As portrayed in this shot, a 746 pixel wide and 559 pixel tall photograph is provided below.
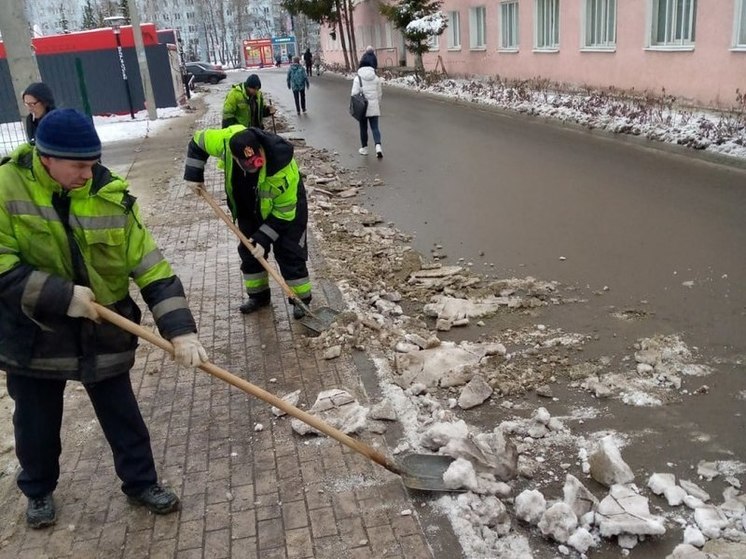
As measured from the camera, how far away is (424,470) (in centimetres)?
330

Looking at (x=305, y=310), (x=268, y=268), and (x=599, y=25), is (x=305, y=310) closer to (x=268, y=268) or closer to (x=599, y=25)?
(x=268, y=268)

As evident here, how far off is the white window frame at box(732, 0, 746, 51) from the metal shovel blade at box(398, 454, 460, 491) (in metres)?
12.2

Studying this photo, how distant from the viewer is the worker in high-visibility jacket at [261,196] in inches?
188

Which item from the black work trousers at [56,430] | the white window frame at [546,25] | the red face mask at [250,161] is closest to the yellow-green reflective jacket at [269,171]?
the red face mask at [250,161]

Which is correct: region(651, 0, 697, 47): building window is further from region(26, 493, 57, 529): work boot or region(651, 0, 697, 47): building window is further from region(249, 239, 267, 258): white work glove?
region(26, 493, 57, 529): work boot

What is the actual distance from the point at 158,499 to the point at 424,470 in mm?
1244

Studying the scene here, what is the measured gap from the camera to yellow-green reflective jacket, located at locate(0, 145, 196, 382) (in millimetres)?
2662

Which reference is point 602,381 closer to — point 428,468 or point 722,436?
point 722,436

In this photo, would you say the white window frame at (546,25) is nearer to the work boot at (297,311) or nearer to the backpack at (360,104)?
the backpack at (360,104)

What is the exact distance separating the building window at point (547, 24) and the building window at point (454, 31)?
6.74 meters

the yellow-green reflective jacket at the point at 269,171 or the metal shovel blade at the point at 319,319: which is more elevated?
the yellow-green reflective jacket at the point at 269,171

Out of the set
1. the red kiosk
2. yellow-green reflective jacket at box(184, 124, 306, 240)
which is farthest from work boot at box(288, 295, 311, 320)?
the red kiosk

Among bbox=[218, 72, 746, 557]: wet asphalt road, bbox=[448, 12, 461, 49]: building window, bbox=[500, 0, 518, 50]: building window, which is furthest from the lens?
bbox=[448, 12, 461, 49]: building window

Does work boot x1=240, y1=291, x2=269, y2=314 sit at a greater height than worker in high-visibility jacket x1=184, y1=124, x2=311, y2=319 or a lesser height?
lesser
